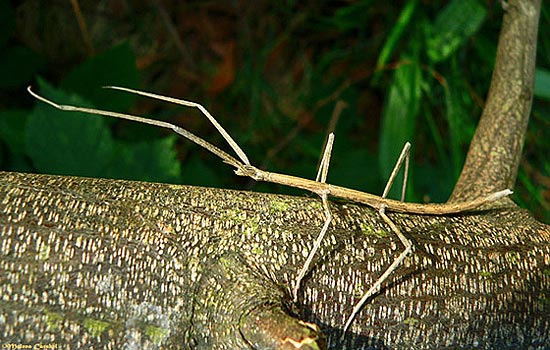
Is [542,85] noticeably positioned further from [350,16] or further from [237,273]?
[237,273]

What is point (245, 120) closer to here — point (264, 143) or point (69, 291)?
point (264, 143)

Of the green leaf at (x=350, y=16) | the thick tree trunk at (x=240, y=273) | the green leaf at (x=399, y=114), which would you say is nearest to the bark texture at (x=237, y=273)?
the thick tree trunk at (x=240, y=273)

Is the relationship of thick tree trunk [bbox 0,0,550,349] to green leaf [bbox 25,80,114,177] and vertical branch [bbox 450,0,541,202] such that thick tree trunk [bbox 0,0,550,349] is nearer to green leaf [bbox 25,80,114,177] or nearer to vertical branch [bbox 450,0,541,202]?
vertical branch [bbox 450,0,541,202]

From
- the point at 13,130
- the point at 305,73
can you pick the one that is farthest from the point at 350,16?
the point at 13,130

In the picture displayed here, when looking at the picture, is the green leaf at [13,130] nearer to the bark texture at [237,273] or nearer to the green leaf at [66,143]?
the green leaf at [66,143]

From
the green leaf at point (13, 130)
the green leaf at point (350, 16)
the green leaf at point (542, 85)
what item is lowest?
the green leaf at point (13, 130)

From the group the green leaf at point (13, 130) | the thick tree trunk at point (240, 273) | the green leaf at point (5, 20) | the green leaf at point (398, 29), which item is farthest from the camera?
the green leaf at point (398, 29)

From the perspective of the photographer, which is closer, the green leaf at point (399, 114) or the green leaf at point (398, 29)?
the green leaf at point (399, 114)

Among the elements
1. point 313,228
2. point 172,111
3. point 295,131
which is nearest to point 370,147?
point 295,131
